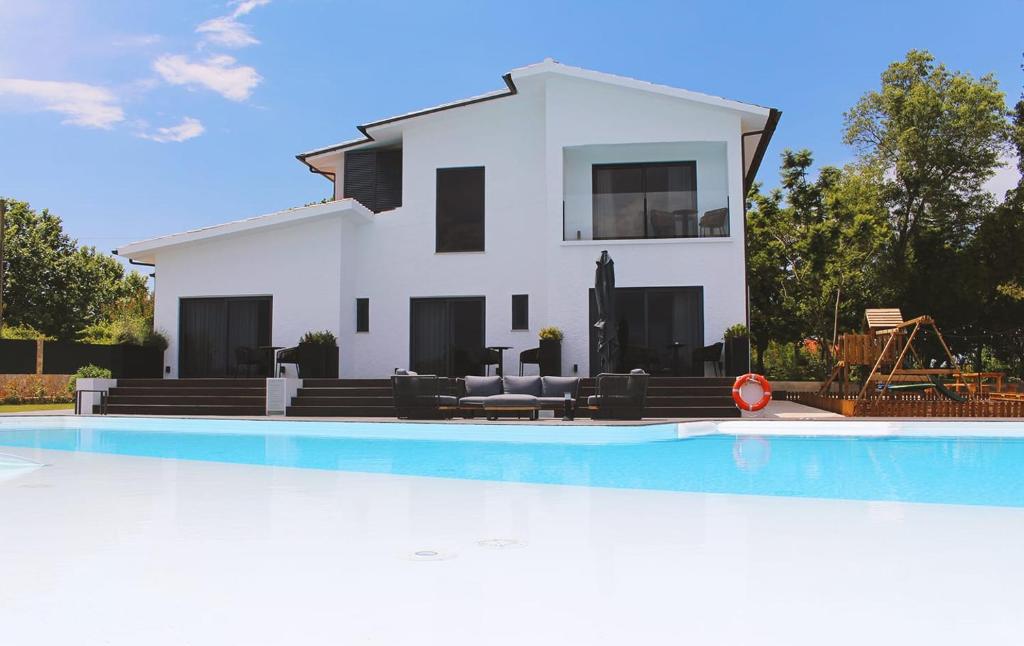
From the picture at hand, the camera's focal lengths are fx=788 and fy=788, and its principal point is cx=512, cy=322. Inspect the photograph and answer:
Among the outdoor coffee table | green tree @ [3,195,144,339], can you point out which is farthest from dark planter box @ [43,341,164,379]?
green tree @ [3,195,144,339]

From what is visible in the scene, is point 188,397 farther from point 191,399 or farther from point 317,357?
point 317,357

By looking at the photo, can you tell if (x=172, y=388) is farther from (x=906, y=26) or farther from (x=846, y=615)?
(x=906, y=26)

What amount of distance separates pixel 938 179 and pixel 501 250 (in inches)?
582

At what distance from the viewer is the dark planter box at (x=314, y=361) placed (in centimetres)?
1647

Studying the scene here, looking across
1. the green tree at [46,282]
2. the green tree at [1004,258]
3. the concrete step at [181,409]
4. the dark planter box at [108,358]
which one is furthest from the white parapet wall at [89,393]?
the green tree at [1004,258]

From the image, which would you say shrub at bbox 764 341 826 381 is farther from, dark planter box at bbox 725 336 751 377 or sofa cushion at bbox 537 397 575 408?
sofa cushion at bbox 537 397 575 408

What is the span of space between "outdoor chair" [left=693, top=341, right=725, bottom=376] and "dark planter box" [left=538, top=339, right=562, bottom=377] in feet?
9.13

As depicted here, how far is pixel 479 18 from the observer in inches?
796

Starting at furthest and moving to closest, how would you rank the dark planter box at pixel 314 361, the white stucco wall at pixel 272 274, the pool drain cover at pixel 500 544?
the white stucco wall at pixel 272 274 → the dark planter box at pixel 314 361 → the pool drain cover at pixel 500 544

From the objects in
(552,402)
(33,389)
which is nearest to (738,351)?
(552,402)

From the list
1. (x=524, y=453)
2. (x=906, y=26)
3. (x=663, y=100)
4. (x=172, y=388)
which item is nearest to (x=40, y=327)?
(x=172, y=388)

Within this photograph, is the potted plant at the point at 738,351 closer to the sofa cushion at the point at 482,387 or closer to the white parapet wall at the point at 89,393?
the sofa cushion at the point at 482,387

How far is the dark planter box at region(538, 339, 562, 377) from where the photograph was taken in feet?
52.3

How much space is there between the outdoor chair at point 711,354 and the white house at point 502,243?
1.12 ft
